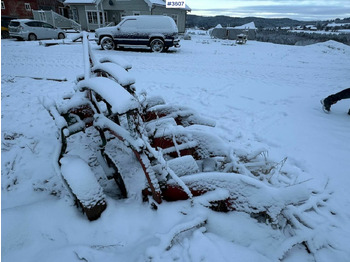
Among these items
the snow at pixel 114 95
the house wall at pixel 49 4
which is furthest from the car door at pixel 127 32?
the house wall at pixel 49 4

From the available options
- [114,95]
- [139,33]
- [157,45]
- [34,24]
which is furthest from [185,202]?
[34,24]

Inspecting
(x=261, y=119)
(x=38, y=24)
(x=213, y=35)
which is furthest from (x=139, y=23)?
(x=213, y=35)

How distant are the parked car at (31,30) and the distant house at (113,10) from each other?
6.74 metres

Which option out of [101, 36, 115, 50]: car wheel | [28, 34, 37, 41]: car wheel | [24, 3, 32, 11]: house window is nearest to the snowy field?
[101, 36, 115, 50]: car wheel

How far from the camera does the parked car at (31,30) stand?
15.1 metres

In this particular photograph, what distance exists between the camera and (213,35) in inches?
1112

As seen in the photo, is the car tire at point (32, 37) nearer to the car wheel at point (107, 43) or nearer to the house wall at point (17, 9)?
the car wheel at point (107, 43)

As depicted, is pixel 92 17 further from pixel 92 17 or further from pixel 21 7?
pixel 21 7

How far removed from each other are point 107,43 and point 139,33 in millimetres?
A: 2023

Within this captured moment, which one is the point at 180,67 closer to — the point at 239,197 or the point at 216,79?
the point at 216,79

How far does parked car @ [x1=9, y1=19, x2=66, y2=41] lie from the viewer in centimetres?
1512

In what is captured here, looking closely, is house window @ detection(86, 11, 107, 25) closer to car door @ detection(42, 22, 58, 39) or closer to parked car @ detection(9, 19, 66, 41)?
parked car @ detection(9, 19, 66, 41)

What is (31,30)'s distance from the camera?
15.5m

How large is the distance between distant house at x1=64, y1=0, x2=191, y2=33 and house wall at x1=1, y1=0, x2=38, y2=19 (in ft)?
23.0
